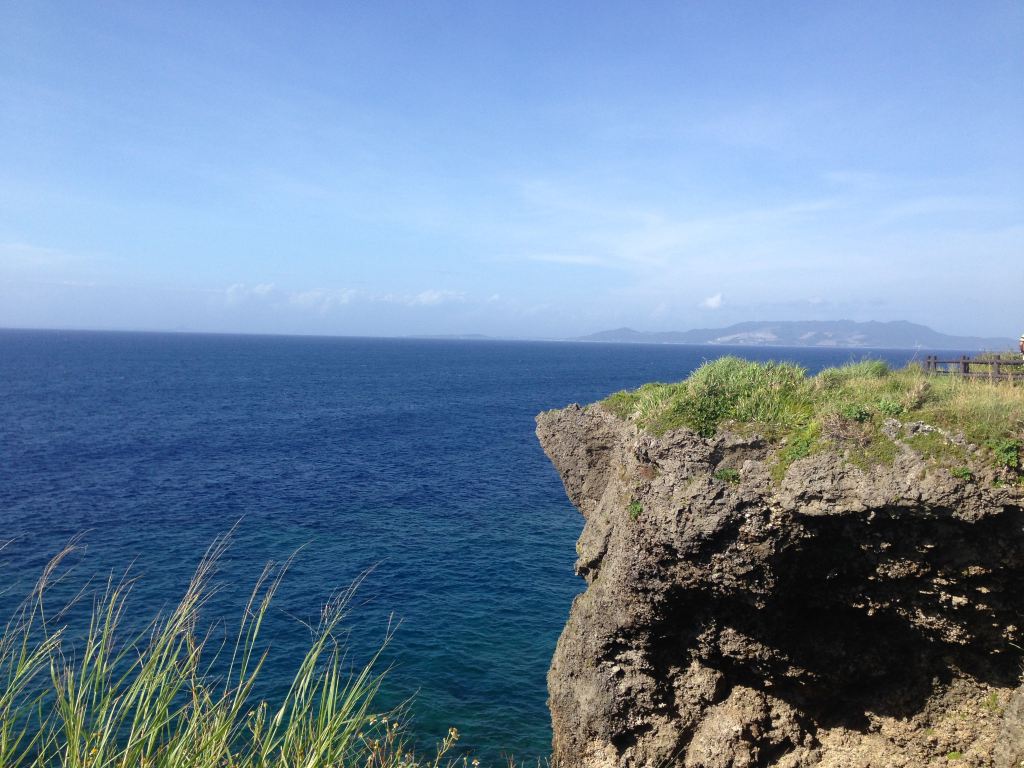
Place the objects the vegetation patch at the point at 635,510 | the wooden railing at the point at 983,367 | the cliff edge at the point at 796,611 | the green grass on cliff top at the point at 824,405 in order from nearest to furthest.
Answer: the cliff edge at the point at 796,611 < the green grass on cliff top at the point at 824,405 < the vegetation patch at the point at 635,510 < the wooden railing at the point at 983,367

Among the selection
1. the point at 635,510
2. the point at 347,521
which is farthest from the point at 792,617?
the point at 347,521

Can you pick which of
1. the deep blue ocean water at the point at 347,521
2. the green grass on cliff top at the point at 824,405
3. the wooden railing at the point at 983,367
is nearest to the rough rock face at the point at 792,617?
the green grass on cliff top at the point at 824,405

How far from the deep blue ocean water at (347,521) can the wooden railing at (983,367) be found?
61.5 ft

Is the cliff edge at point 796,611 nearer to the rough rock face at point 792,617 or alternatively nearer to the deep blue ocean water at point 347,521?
the rough rock face at point 792,617

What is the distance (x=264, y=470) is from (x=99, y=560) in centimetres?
1997

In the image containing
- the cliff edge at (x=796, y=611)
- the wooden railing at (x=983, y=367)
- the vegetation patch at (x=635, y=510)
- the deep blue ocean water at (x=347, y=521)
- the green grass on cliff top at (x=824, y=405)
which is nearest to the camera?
the cliff edge at (x=796, y=611)

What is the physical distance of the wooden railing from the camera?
21531 millimetres

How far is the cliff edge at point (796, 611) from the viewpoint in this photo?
13344 millimetres

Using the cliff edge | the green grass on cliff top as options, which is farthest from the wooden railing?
the cliff edge

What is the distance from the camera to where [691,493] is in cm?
1527

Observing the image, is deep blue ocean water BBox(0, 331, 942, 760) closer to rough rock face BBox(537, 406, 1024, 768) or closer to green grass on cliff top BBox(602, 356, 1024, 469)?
rough rock face BBox(537, 406, 1024, 768)

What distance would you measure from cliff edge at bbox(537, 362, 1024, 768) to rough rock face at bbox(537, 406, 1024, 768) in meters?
0.04

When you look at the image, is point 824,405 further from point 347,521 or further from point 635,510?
point 347,521

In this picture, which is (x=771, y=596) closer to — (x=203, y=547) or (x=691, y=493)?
(x=691, y=493)
